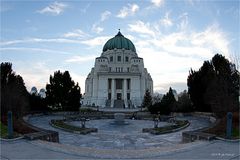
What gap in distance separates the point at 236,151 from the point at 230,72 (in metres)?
23.7

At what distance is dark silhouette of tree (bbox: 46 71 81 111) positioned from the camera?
147 feet

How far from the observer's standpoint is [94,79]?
67.6 meters

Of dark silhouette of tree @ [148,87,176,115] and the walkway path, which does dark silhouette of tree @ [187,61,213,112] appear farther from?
the walkway path

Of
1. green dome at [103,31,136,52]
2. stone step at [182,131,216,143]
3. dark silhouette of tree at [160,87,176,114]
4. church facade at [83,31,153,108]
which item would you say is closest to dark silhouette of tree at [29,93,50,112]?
church facade at [83,31,153,108]

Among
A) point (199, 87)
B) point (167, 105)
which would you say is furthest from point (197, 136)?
point (167, 105)

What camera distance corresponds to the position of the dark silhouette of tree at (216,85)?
A: 2547cm

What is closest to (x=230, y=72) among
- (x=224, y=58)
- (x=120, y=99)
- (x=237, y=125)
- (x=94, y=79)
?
(x=224, y=58)

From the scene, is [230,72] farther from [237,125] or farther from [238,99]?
[237,125]

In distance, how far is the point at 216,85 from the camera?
28.4 metres

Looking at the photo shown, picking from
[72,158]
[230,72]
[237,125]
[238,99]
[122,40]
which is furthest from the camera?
[122,40]

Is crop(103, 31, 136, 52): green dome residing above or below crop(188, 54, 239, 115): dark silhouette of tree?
above

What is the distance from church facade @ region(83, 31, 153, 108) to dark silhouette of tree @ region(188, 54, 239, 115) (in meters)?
24.3

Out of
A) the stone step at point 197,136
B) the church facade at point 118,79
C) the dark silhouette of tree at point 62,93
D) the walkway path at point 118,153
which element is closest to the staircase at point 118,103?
the church facade at point 118,79

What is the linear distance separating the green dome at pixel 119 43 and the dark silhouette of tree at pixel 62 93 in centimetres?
2786
